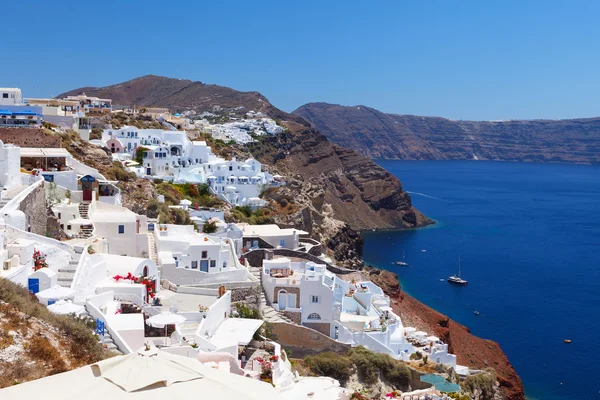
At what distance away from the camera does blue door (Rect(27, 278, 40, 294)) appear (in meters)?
13.8

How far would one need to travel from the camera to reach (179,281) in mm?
20609

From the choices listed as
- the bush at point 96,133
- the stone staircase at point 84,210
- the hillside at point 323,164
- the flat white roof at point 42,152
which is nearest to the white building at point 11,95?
the bush at point 96,133

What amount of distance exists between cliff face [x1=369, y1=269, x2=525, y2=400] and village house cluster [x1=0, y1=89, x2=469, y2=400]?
508 cm

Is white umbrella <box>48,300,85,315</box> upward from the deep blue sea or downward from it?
upward

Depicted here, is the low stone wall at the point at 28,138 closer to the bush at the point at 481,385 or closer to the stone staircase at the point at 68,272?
the stone staircase at the point at 68,272

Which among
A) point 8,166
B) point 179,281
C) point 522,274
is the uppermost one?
point 8,166

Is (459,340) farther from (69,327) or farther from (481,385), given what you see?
(69,327)

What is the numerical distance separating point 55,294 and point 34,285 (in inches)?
27.7

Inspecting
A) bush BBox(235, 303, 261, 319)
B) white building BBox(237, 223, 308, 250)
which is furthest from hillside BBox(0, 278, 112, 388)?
white building BBox(237, 223, 308, 250)

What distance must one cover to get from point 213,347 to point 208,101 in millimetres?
107596

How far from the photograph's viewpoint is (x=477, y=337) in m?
40.2

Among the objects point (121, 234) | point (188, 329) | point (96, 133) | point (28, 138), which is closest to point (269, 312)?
point (121, 234)

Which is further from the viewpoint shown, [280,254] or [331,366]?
[280,254]

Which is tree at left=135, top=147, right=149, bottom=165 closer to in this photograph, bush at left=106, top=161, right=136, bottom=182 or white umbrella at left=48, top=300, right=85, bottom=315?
bush at left=106, top=161, right=136, bottom=182
